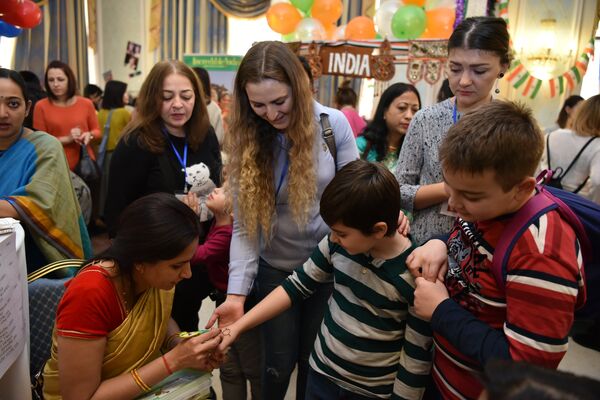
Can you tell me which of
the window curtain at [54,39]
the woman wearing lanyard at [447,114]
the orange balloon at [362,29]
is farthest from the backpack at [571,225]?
the window curtain at [54,39]

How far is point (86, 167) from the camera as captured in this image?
3.86 metres

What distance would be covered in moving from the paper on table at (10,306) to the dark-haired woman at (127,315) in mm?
88

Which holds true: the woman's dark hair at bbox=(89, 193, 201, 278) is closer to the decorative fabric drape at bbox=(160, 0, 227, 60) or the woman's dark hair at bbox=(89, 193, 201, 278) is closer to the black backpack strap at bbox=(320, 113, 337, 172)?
the black backpack strap at bbox=(320, 113, 337, 172)

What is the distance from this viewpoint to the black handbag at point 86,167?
3.83 metres

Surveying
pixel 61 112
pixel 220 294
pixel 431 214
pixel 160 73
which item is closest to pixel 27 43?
pixel 61 112

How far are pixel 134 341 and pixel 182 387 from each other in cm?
17

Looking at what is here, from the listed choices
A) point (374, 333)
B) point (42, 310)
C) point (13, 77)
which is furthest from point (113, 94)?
point (374, 333)

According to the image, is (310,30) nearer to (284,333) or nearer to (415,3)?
(415,3)

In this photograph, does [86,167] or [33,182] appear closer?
[33,182]

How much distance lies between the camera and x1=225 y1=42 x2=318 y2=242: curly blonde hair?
1.37 metres

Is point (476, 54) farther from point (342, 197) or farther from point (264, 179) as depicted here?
point (264, 179)

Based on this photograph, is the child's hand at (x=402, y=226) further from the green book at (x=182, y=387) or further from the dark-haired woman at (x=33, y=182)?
the dark-haired woman at (x=33, y=182)

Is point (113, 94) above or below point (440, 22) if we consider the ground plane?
below

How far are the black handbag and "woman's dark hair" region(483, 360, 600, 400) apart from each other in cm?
386
